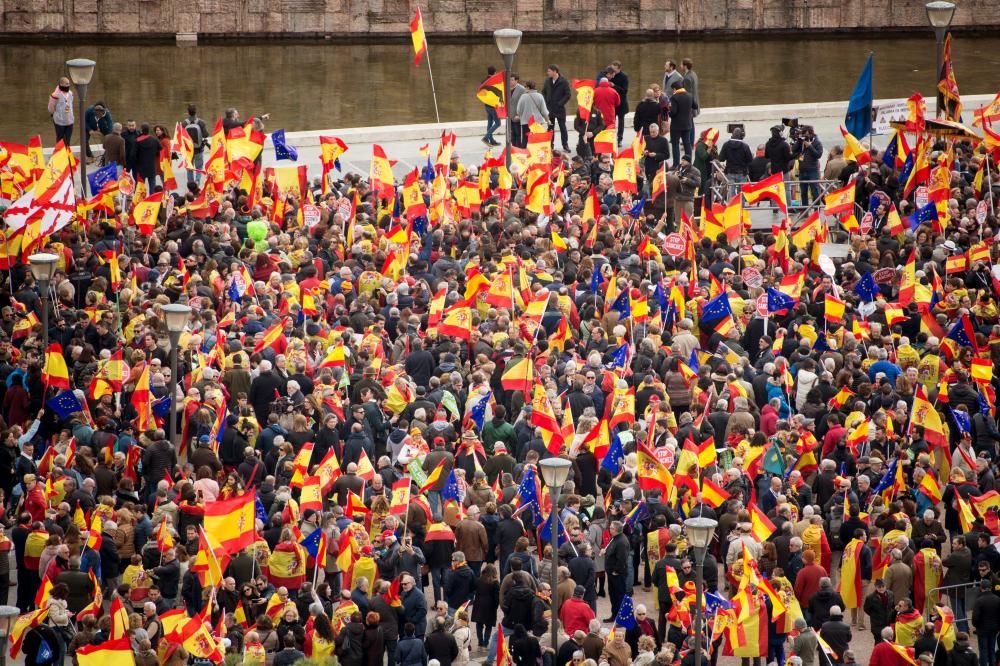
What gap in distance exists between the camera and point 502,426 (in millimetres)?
23578

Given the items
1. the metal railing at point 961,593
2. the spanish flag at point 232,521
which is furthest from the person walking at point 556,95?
the spanish flag at point 232,521

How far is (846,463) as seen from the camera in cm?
2281

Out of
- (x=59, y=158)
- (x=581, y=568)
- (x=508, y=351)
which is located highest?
(x=59, y=158)

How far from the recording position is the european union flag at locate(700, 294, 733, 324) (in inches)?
1043

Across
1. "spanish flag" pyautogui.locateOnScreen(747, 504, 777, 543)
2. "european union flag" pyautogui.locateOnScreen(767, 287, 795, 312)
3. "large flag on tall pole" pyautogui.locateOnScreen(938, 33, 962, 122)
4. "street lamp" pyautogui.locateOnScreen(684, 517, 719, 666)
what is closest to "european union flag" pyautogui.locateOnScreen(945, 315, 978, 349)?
"european union flag" pyautogui.locateOnScreen(767, 287, 795, 312)

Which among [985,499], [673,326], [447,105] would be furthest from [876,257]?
[447,105]

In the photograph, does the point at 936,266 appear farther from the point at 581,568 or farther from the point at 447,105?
the point at 447,105

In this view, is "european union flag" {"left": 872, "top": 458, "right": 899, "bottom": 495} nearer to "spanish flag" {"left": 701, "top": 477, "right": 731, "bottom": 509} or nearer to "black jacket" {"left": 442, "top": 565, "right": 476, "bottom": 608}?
"spanish flag" {"left": 701, "top": 477, "right": 731, "bottom": 509}

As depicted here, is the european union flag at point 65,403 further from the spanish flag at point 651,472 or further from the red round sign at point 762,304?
the red round sign at point 762,304

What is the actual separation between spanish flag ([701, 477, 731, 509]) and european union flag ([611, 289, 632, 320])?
5330 millimetres

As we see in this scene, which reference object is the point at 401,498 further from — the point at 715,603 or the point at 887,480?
the point at 887,480

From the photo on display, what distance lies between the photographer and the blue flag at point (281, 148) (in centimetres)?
3478

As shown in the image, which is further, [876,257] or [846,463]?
[876,257]

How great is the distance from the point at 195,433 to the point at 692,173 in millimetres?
11610
